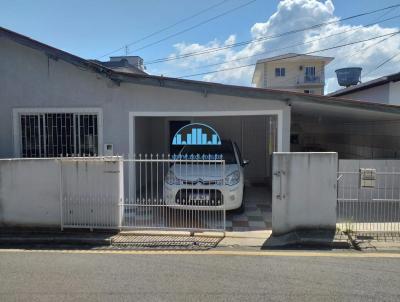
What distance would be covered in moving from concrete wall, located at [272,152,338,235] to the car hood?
1.38 m

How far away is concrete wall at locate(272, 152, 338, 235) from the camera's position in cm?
620

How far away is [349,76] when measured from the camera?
2489 cm

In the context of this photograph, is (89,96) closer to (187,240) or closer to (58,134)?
(58,134)

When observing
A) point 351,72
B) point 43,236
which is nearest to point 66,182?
point 43,236

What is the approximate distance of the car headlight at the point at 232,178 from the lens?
7469 mm

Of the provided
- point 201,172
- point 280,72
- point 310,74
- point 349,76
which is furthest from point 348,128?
point 310,74

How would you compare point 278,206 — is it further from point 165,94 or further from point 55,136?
point 55,136

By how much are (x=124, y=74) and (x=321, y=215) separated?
16.5 ft

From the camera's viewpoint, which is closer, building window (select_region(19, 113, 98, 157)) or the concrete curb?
the concrete curb

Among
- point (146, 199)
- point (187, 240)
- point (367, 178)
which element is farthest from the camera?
→ point (146, 199)

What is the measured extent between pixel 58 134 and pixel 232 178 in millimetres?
4381

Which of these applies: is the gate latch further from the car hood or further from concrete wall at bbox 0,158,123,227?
concrete wall at bbox 0,158,123,227

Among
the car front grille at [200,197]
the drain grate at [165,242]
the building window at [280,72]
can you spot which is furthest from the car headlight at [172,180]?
the building window at [280,72]

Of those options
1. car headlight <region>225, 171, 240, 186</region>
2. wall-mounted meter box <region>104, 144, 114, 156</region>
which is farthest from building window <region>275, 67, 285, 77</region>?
car headlight <region>225, 171, 240, 186</region>
